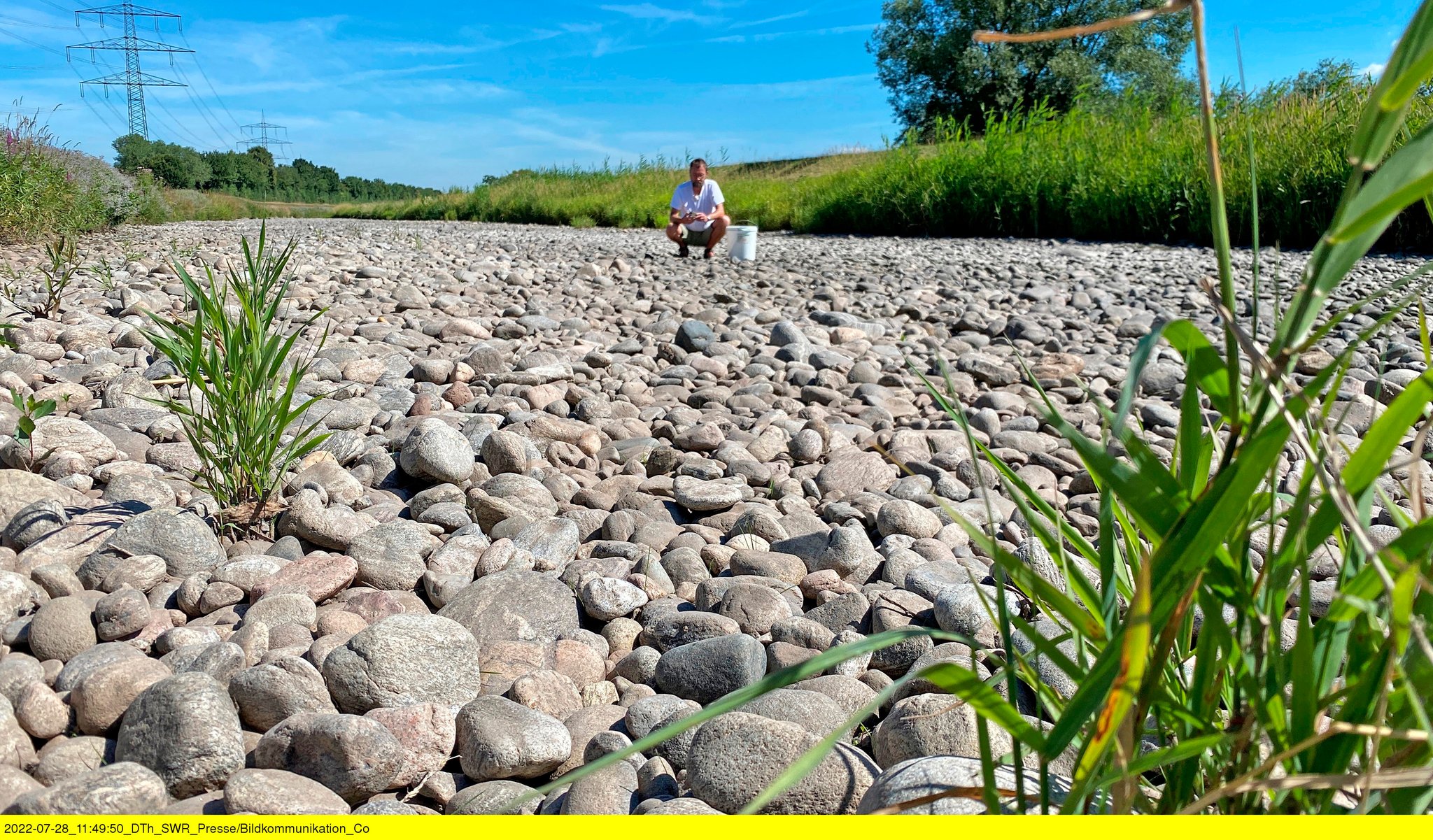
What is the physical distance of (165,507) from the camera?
2.06 metres

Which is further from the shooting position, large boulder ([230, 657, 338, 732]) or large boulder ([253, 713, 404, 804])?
large boulder ([230, 657, 338, 732])

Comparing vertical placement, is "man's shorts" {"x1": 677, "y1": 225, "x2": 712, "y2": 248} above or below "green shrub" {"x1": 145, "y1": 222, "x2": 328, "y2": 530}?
above

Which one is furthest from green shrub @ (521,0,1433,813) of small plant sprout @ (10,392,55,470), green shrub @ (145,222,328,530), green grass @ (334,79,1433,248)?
green grass @ (334,79,1433,248)

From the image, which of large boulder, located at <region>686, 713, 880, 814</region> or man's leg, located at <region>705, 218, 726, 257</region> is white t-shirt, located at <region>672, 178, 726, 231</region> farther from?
large boulder, located at <region>686, 713, 880, 814</region>

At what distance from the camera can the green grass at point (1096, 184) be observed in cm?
805

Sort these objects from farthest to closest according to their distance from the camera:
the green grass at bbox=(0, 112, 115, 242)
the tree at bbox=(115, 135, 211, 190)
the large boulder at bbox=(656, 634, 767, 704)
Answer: the tree at bbox=(115, 135, 211, 190) → the green grass at bbox=(0, 112, 115, 242) → the large boulder at bbox=(656, 634, 767, 704)

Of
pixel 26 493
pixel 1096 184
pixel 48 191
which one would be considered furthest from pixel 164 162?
pixel 26 493

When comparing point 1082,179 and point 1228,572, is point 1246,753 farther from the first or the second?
point 1082,179

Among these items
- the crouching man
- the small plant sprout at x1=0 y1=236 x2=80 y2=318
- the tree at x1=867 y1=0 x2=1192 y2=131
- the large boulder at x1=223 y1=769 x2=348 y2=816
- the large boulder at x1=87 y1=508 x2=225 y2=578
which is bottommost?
the large boulder at x1=223 y1=769 x2=348 y2=816

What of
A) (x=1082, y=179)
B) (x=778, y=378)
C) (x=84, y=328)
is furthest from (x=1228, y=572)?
(x=1082, y=179)

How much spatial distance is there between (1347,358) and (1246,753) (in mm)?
334

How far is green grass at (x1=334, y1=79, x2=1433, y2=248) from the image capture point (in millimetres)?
8055

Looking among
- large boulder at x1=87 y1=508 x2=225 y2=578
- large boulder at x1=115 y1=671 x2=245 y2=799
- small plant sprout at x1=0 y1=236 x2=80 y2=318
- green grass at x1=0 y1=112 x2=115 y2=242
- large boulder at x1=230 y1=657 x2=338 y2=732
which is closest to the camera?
large boulder at x1=115 y1=671 x2=245 y2=799

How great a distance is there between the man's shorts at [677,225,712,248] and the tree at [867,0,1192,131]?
2146 cm
